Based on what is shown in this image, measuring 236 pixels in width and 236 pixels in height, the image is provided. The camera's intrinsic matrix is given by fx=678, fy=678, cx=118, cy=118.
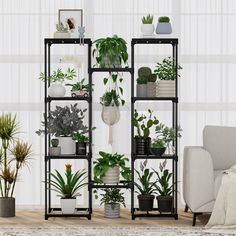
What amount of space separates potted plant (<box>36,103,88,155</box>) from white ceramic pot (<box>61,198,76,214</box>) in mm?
457

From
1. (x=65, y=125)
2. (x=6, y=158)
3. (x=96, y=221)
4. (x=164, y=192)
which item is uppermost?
(x=65, y=125)

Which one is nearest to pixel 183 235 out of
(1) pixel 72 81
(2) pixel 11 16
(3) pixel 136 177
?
(3) pixel 136 177

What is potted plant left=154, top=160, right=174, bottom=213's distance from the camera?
660 cm

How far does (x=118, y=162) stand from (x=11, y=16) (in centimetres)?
198

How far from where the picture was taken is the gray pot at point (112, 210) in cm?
661

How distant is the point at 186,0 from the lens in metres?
7.25

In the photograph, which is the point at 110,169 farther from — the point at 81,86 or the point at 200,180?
the point at 200,180

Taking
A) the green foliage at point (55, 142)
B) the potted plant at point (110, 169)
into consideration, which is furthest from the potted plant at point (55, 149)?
the potted plant at point (110, 169)

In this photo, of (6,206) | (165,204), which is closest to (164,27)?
(165,204)

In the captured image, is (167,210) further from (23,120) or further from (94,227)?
(23,120)

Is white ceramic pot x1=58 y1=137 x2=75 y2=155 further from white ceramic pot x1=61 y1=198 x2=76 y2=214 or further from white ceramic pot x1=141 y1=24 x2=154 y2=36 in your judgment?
white ceramic pot x1=141 y1=24 x2=154 y2=36

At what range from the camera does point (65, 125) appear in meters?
6.59

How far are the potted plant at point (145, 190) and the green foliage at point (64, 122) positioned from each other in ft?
2.52

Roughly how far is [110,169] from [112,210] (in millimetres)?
404
